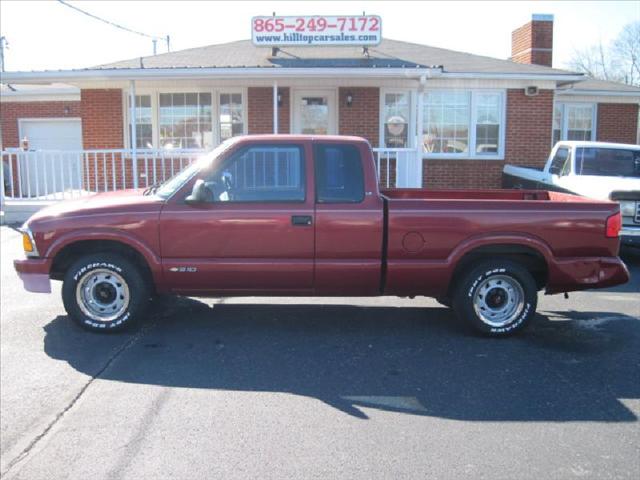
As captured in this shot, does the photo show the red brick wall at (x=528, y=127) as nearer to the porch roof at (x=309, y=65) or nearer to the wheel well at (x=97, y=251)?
the porch roof at (x=309, y=65)

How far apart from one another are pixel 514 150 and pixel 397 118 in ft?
9.17

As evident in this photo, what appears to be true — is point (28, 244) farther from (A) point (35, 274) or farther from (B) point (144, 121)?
(B) point (144, 121)

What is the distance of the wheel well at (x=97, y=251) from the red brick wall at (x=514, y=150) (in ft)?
32.0

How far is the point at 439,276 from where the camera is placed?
19.4 feet

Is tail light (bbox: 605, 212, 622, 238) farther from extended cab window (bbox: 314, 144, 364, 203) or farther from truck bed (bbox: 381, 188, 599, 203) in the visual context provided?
extended cab window (bbox: 314, 144, 364, 203)

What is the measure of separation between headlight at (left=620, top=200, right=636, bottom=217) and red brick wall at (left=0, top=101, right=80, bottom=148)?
17.8 meters

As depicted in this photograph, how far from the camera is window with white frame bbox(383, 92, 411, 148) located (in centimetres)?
1457

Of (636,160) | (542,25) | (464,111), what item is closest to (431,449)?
(636,160)

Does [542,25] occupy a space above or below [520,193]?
above

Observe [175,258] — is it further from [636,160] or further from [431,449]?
[636,160]

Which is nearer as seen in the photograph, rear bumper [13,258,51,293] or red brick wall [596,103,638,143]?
rear bumper [13,258,51,293]

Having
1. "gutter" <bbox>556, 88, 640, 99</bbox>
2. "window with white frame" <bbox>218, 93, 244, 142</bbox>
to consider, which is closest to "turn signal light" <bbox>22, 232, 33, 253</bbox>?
"window with white frame" <bbox>218, 93, 244, 142</bbox>

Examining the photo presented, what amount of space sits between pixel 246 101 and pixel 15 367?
1039cm

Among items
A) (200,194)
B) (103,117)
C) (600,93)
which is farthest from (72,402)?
(600,93)
